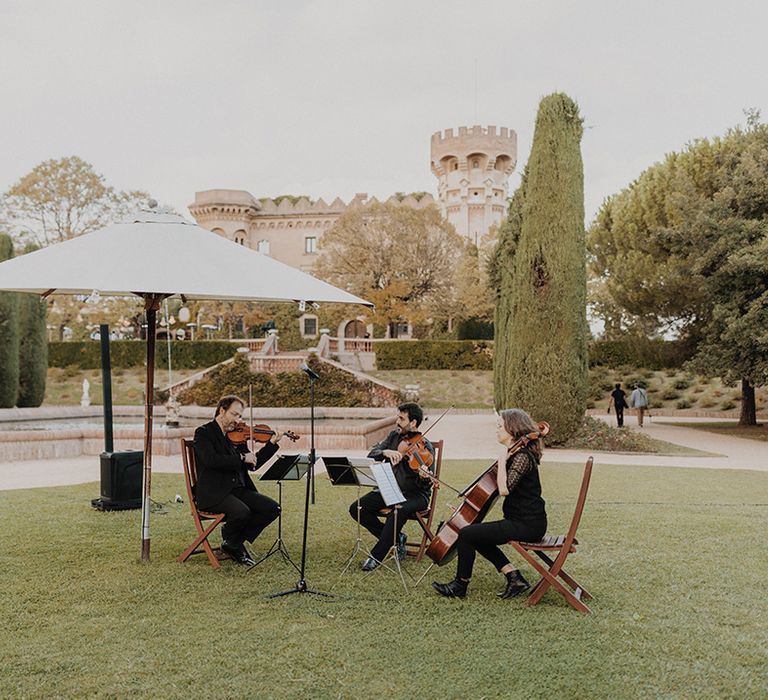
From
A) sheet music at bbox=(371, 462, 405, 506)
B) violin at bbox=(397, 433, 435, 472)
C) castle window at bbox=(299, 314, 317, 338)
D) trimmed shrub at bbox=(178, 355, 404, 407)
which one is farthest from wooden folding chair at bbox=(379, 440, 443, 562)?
castle window at bbox=(299, 314, 317, 338)

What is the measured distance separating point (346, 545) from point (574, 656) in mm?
3103

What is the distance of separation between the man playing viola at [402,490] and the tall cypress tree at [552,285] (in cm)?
1086

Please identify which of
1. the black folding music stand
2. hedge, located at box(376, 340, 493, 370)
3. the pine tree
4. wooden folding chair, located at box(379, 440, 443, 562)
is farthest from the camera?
hedge, located at box(376, 340, 493, 370)

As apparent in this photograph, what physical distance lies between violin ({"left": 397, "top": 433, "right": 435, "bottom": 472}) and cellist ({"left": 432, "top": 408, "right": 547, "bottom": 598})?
878 mm

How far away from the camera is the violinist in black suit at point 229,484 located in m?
6.08

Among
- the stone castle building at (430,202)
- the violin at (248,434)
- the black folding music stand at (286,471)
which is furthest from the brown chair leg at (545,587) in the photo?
the stone castle building at (430,202)

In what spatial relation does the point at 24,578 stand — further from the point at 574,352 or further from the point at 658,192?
the point at 658,192

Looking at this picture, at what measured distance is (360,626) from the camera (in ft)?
15.7

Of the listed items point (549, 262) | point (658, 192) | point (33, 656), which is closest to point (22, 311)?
point (549, 262)

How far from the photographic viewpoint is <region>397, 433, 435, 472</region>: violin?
6176 millimetres

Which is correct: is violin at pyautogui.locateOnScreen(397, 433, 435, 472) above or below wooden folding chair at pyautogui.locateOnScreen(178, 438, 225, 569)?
above

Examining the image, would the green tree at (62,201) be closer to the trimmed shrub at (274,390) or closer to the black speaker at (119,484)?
the trimmed shrub at (274,390)

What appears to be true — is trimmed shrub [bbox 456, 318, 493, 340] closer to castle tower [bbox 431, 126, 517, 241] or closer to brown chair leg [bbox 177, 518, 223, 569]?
castle tower [bbox 431, 126, 517, 241]

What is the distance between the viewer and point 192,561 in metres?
6.43
